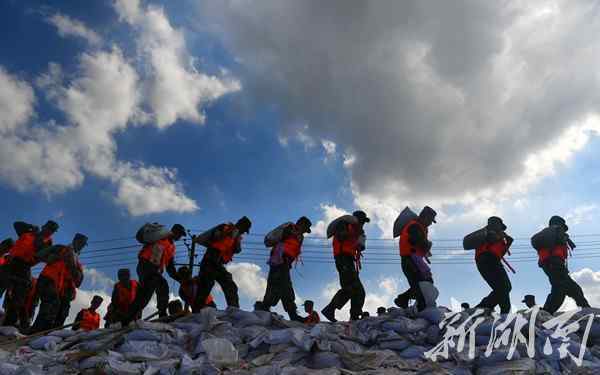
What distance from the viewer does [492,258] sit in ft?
26.4

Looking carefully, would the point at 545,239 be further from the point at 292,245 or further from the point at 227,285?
the point at 227,285

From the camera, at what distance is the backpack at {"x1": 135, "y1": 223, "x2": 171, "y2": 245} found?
7680 mm

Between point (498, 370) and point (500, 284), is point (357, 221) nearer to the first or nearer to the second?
point (500, 284)

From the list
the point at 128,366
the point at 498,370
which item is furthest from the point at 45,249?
the point at 498,370

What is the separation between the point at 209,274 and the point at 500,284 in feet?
14.8

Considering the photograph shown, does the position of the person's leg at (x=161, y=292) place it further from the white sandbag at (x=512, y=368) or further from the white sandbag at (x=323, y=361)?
the white sandbag at (x=512, y=368)

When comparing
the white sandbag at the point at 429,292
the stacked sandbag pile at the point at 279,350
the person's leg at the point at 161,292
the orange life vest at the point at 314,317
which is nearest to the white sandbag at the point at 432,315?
the stacked sandbag pile at the point at 279,350

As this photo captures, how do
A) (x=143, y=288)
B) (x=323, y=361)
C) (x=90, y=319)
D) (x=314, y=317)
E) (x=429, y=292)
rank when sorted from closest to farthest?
(x=323, y=361), (x=429, y=292), (x=143, y=288), (x=90, y=319), (x=314, y=317)

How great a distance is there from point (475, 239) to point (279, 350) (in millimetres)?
3868

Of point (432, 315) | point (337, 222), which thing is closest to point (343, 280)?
point (337, 222)

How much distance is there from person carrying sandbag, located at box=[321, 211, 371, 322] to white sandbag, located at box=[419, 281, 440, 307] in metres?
1.12

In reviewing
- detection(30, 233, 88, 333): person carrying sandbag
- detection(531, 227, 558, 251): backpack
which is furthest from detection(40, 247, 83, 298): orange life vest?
detection(531, 227, 558, 251): backpack

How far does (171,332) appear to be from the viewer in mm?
6512

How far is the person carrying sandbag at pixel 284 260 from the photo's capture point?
327 inches
